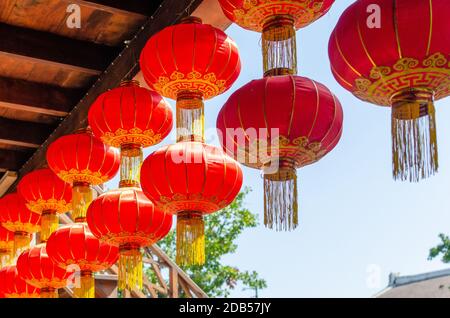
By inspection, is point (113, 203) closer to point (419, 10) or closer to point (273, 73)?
point (273, 73)

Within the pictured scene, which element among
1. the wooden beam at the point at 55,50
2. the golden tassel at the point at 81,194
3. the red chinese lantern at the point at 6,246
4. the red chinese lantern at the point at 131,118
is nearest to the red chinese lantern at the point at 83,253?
the golden tassel at the point at 81,194

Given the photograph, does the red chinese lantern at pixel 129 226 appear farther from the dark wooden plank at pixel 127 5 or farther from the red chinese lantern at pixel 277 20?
the red chinese lantern at pixel 277 20

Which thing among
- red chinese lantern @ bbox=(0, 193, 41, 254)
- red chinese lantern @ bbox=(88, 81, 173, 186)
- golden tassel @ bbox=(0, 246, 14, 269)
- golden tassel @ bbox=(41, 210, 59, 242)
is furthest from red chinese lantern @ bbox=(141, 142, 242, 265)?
golden tassel @ bbox=(0, 246, 14, 269)

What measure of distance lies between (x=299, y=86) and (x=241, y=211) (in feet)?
40.9

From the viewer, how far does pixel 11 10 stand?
14.8ft

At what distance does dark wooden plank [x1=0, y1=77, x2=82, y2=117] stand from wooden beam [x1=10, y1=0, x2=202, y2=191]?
0.09 m

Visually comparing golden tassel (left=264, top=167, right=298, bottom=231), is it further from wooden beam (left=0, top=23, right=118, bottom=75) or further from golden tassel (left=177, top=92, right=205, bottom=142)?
wooden beam (left=0, top=23, right=118, bottom=75)

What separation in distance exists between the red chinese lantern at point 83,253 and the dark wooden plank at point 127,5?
150cm

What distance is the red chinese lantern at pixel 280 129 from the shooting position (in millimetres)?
2900

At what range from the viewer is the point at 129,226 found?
4.26m

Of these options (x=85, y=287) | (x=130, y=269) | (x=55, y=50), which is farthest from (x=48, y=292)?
(x=55, y=50)

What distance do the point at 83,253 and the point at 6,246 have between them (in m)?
1.97

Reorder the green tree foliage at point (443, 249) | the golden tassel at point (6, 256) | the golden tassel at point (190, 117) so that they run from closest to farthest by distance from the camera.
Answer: the golden tassel at point (190, 117)
the golden tassel at point (6, 256)
the green tree foliage at point (443, 249)
